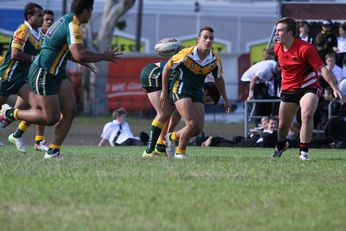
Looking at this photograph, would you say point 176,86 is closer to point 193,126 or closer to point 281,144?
point 193,126

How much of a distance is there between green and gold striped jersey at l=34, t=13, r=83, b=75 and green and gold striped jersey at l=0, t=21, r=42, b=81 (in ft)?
5.86

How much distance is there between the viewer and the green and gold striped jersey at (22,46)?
1352 centimetres

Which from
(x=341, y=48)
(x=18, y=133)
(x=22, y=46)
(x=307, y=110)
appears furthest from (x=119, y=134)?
(x=307, y=110)

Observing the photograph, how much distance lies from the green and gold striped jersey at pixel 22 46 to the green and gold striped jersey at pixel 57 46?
178 cm

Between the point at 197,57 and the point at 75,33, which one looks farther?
the point at 197,57

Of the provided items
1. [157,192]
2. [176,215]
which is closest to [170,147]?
[157,192]

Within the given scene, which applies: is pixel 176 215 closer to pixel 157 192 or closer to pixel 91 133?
pixel 157 192

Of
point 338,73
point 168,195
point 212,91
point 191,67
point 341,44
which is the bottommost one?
point 338,73

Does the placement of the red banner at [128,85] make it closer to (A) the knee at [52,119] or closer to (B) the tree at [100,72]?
(B) the tree at [100,72]

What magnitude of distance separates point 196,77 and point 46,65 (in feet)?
6.87

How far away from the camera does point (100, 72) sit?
34.1 metres

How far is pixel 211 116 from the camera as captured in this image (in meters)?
32.4

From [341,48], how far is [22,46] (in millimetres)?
8560

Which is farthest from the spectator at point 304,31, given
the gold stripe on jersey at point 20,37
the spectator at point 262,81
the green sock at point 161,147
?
the gold stripe on jersey at point 20,37
